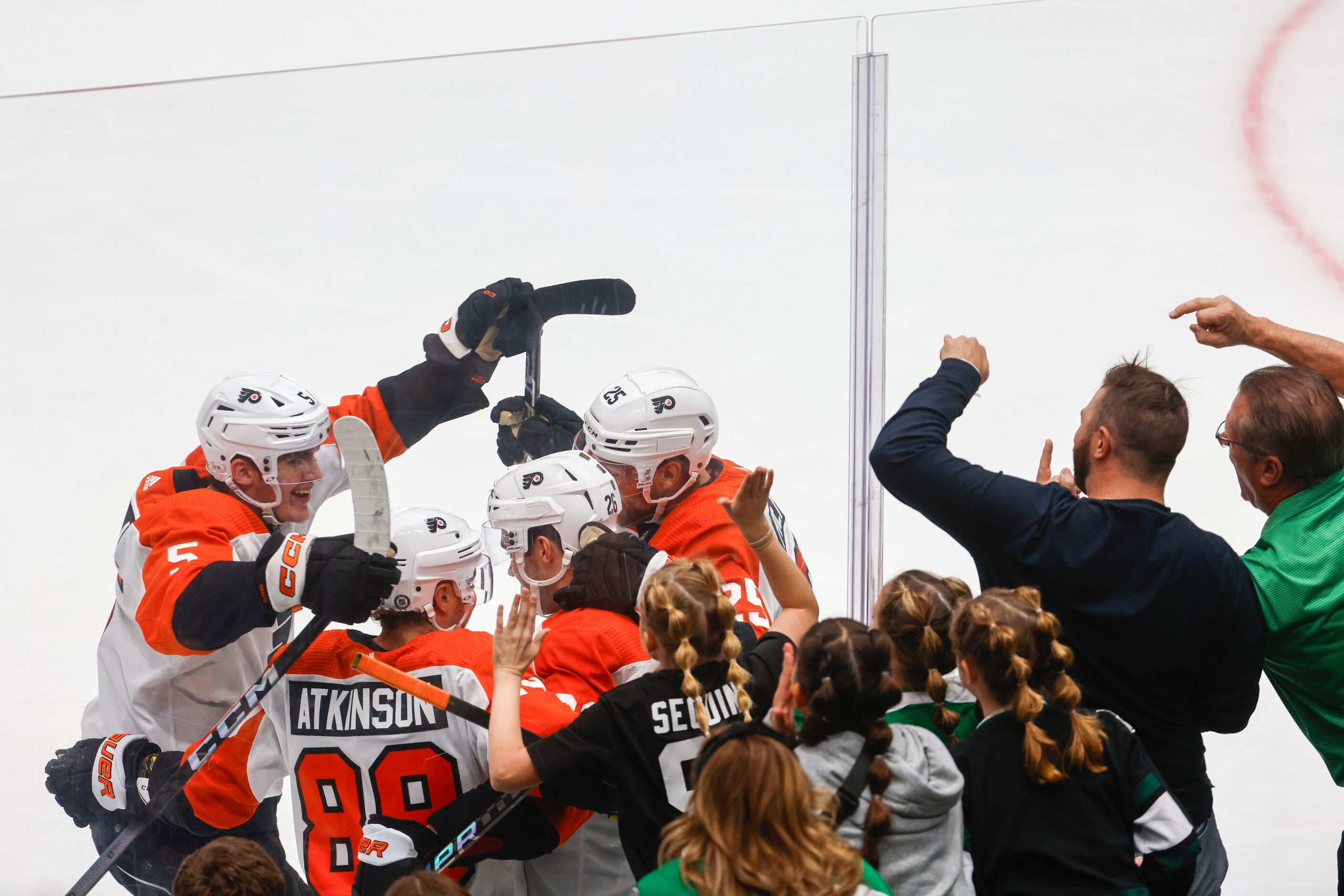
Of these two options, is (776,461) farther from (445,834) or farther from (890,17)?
(445,834)

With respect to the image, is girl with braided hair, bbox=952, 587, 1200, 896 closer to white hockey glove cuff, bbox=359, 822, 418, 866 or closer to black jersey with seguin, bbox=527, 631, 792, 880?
black jersey with seguin, bbox=527, 631, 792, 880

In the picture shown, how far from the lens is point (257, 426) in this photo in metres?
2.58

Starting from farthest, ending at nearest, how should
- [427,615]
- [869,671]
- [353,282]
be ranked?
[353,282]
[427,615]
[869,671]

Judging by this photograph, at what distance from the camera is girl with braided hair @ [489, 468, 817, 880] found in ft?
5.46

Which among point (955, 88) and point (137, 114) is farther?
point (137, 114)

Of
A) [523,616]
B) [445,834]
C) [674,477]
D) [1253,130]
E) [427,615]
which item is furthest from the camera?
[1253,130]

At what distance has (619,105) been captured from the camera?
323 centimetres

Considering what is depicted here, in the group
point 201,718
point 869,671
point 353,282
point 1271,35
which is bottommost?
point 201,718

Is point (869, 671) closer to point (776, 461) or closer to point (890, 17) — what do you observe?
point (776, 461)

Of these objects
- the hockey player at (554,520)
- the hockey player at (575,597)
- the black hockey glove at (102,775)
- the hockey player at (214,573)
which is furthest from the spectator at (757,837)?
Result: the black hockey glove at (102,775)

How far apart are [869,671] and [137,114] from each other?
10.3 feet

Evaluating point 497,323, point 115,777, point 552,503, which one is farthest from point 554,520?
point 115,777

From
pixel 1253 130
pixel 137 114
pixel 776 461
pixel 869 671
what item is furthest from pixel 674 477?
pixel 137 114

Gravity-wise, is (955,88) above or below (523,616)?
above
